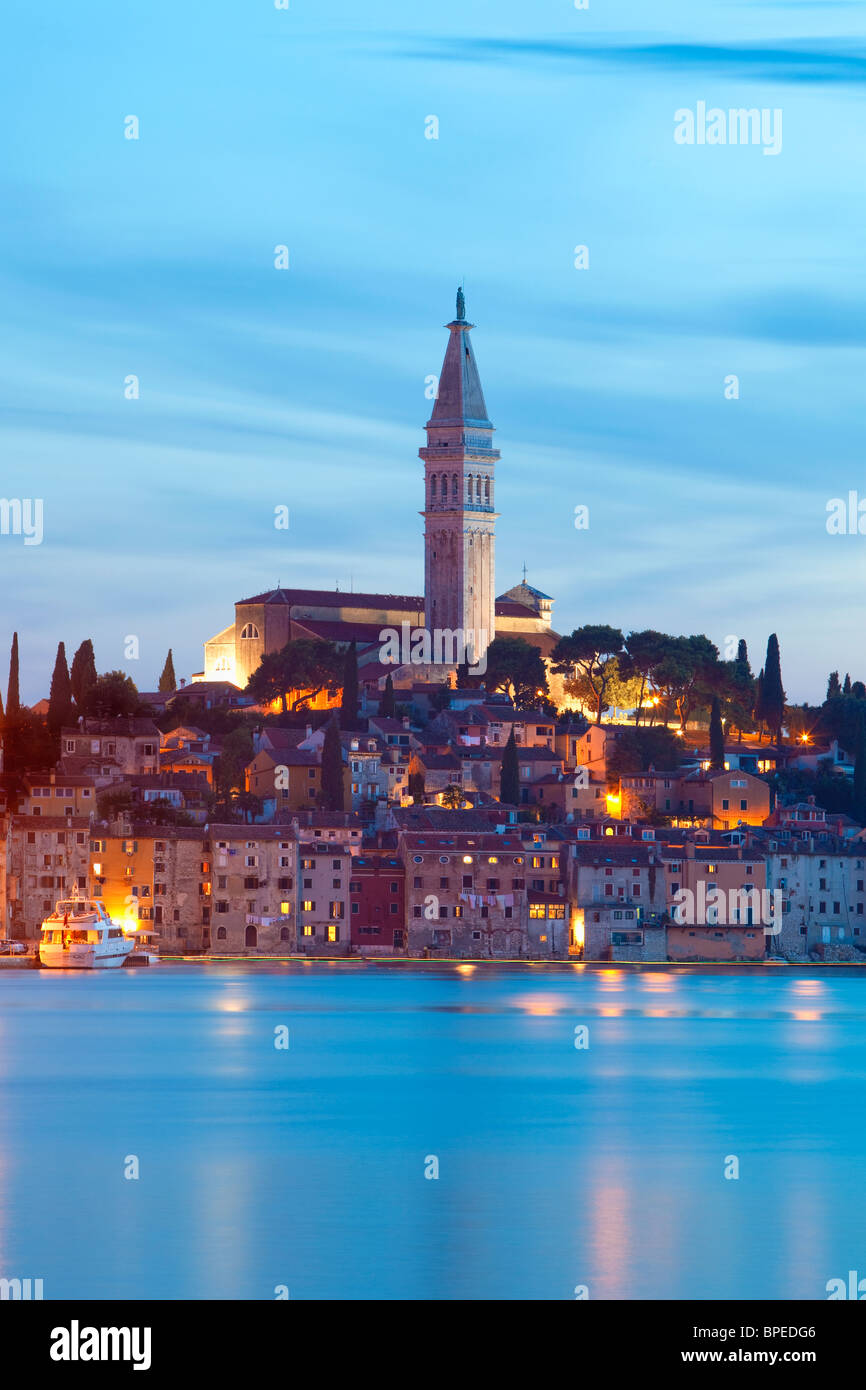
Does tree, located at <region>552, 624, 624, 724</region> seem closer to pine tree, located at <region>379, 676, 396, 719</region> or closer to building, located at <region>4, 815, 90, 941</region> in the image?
pine tree, located at <region>379, 676, 396, 719</region>

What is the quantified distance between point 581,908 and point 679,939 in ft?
10.3

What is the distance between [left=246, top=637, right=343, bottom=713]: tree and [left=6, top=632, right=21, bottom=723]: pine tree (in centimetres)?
1319

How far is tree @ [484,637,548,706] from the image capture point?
88875mm

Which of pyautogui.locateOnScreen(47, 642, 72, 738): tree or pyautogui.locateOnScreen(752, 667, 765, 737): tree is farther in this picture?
pyautogui.locateOnScreen(752, 667, 765, 737): tree

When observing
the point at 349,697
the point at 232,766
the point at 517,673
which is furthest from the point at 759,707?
the point at 232,766

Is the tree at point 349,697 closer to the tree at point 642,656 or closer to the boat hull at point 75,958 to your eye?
the tree at point 642,656

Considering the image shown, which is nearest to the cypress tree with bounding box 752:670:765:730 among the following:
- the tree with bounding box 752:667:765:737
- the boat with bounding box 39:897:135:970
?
the tree with bounding box 752:667:765:737

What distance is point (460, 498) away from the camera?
3947 inches

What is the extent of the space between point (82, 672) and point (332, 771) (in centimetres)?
1170

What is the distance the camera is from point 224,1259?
24453mm

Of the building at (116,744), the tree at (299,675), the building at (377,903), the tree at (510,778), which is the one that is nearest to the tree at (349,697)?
the tree at (299,675)

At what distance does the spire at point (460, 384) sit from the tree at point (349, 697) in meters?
20.8

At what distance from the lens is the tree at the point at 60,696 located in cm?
7381
